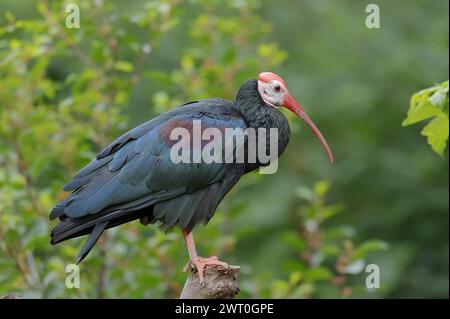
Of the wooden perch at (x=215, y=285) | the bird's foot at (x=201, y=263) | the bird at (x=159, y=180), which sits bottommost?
the wooden perch at (x=215, y=285)

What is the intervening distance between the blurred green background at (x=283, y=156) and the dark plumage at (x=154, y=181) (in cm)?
169

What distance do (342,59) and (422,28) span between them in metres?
1.31

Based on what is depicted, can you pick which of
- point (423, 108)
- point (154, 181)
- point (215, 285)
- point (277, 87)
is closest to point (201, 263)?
point (215, 285)

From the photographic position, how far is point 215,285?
575 cm

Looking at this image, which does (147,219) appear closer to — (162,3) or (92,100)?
(92,100)

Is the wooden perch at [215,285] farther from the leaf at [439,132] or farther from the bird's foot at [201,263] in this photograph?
the leaf at [439,132]

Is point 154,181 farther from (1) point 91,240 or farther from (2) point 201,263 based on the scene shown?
(2) point 201,263

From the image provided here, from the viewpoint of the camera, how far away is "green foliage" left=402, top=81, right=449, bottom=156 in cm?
554

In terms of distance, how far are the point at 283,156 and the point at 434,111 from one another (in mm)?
6881

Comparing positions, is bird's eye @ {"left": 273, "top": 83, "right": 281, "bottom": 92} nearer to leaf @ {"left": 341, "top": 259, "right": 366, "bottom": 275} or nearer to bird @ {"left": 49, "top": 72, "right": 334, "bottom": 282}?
bird @ {"left": 49, "top": 72, "right": 334, "bottom": 282}

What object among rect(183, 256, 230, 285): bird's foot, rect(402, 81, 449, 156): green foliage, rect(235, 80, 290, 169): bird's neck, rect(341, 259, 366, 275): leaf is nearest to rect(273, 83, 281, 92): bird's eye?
rect(235, 80, 290, 169): bird's neck

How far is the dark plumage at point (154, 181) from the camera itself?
6121 millimetres

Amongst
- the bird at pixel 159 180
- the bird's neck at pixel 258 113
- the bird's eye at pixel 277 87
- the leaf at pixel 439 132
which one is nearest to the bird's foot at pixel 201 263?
the bird at pixel 159 180

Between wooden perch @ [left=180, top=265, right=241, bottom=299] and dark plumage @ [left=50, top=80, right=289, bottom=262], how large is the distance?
57 centimetres
